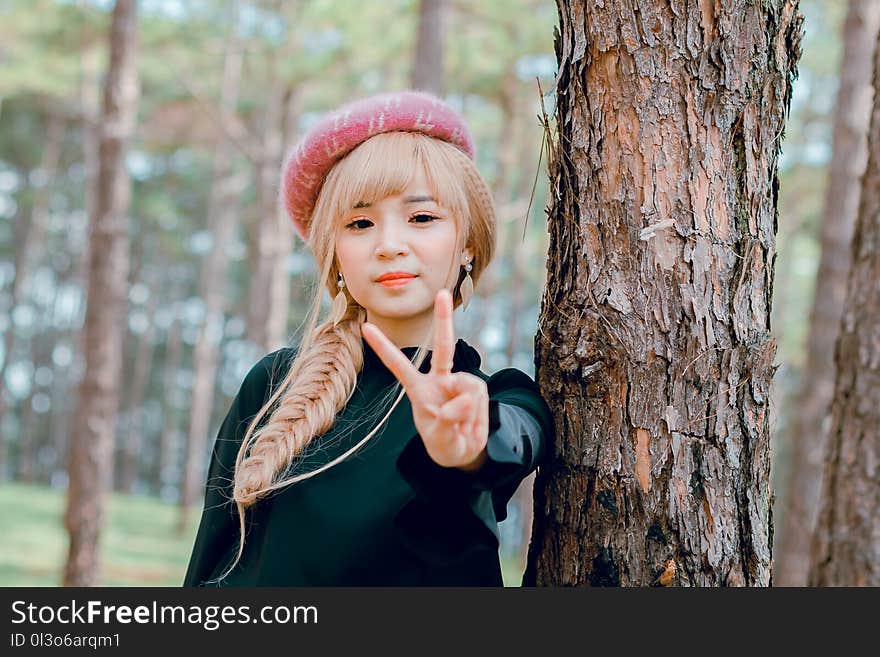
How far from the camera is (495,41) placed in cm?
1105

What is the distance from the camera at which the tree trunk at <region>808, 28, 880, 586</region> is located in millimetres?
3279

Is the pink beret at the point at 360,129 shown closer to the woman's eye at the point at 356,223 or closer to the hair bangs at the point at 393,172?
the hair bangs at the point at 393,172

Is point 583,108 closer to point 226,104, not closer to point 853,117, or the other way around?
point 853,117

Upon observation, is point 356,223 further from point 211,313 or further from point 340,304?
point 211,313

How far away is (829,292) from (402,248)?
494 centimetres

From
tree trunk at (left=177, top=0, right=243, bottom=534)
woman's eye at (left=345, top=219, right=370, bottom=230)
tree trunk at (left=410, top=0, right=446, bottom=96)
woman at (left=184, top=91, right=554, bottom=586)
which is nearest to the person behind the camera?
woman at (left=184, top=91, right=554, bottom=586)

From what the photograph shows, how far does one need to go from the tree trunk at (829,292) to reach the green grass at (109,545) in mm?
3466

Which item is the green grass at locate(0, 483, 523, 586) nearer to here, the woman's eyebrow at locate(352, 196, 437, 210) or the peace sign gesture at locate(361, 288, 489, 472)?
the woman's eyebrow at locate(352, 196, 437, 210)

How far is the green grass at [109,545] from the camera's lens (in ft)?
33.3

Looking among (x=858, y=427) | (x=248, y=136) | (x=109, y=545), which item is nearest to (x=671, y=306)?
(x=858, y=427)

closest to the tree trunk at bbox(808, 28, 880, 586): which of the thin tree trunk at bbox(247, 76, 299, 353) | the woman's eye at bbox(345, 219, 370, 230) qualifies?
the woman's eye at bbox(345, 219, 370, 230)

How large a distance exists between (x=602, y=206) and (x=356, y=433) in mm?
792

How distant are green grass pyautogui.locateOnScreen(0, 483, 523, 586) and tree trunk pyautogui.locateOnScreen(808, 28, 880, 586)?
5745 mm

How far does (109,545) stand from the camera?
13.0 meters
